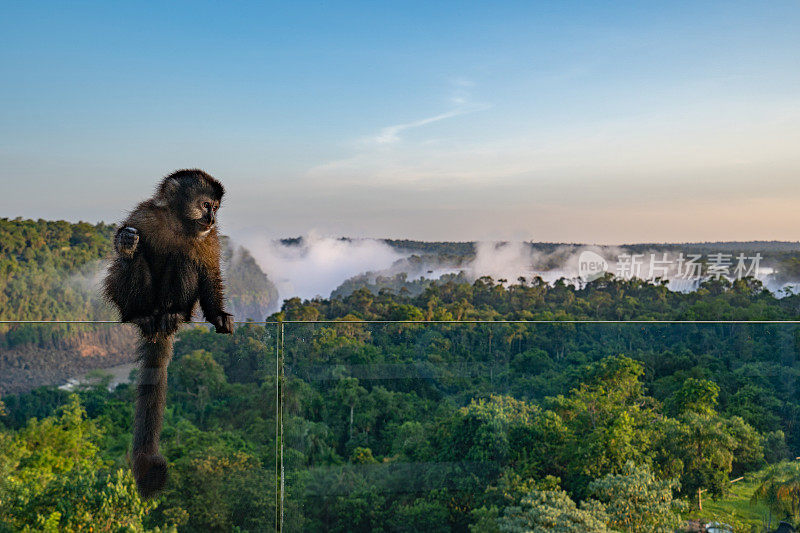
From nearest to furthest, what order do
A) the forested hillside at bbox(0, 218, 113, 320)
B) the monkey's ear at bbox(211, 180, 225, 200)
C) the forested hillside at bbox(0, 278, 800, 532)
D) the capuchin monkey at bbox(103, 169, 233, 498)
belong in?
the capuchin monkey at bbox(103, 169, 233, 498) < the monkey's ear at bbox(211, 180, 225, 200) < the forested hillside at bbox(0, 278, 800, 532) < the forested hillside at bbox(0, 218, 113, 320)

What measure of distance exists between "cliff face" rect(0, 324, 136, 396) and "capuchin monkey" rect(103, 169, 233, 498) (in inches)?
7.9

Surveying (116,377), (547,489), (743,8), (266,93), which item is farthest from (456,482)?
(743,8)

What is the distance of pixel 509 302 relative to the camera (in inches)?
751

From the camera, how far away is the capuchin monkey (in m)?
1.77

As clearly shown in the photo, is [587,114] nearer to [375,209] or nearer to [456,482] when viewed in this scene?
[375,209]

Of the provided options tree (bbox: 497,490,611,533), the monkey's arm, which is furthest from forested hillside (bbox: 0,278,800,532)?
the monkey's arm

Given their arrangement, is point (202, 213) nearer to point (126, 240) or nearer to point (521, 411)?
point (126, 240)

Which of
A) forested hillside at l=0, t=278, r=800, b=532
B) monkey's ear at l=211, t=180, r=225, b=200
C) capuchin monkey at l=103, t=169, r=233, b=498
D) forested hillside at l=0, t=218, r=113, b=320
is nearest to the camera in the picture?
capuchin monkey at l=103, t=169, r=233, b=498

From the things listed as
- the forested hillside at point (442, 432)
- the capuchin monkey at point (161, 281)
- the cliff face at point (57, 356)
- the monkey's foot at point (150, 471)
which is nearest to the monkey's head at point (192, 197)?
the capuchin monkey at point (161, 281)

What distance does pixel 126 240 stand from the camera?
1.63 meters

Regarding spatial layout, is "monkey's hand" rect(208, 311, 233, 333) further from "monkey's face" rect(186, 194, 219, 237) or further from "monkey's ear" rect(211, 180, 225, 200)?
"monkey's ear" rect(211, 180, 225, 200)

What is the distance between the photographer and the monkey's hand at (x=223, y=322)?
1903mm

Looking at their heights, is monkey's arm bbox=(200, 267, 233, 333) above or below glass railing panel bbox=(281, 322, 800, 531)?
above

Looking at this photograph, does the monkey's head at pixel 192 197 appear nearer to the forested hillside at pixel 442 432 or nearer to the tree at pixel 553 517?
the forested hillside at pixel 442 432
